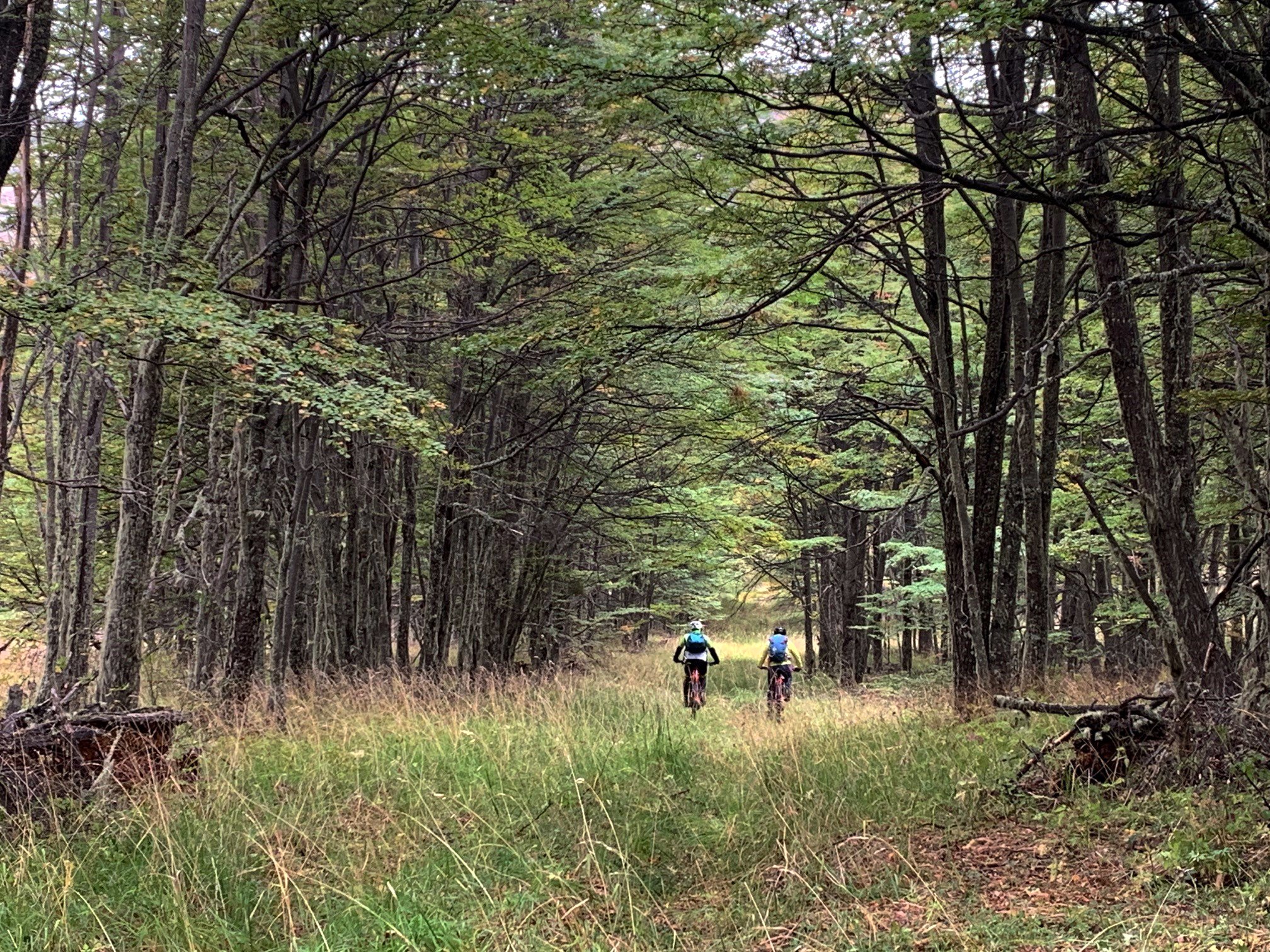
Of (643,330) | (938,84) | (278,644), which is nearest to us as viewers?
(643,330)

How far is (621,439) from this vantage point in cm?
1345

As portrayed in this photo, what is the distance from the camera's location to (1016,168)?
5.10 m

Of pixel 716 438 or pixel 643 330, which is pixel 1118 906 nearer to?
pixel 643 330

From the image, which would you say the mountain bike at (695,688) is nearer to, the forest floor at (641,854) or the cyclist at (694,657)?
the cyclist at (694,657)

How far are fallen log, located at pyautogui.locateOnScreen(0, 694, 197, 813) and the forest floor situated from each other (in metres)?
0.23

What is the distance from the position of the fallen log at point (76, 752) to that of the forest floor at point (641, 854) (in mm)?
233

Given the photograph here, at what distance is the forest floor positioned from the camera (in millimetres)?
3441

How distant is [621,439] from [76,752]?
30.2ft

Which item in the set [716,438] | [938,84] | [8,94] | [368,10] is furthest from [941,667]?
[8,94]

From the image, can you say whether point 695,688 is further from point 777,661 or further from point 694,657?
point 777,661

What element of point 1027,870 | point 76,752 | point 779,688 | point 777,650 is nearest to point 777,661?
point 777,650

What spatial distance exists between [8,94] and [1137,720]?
28.9ft

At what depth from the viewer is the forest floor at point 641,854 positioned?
3441mm

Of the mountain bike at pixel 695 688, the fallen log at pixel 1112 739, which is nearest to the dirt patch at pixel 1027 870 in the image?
the fallen log at pixel 1112 739
